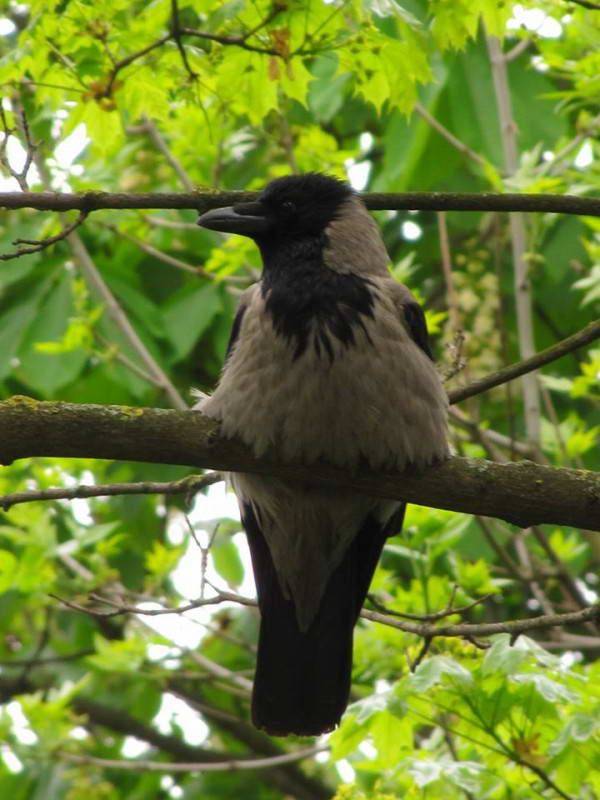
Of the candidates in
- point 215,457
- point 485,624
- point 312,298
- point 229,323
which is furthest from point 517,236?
point 215,457

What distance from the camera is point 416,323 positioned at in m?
4.41

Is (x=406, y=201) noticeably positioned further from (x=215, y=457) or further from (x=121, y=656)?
(x=121, y=656)

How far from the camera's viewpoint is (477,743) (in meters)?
4.20

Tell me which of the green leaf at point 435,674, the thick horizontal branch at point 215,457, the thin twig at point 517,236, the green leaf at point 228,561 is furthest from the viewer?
the green leaf at point 228,561

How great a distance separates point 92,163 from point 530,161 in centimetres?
255

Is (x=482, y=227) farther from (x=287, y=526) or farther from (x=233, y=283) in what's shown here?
(x=287, y=526)

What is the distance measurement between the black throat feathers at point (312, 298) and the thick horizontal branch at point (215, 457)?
463 millimetres

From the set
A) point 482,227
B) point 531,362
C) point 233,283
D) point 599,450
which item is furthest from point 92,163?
point 531,362

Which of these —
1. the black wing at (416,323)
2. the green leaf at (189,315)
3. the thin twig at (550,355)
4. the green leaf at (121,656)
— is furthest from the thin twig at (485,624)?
the green leaf at (189,315)

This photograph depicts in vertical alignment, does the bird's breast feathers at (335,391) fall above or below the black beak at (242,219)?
below

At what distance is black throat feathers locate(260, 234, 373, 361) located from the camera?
410 cm

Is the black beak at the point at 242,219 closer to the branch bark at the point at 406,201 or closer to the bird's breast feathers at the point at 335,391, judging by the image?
the bird's breast feathers at the point at 335,391

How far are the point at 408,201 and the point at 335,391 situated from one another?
0.63m

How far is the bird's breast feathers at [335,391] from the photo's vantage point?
4.01 metres
